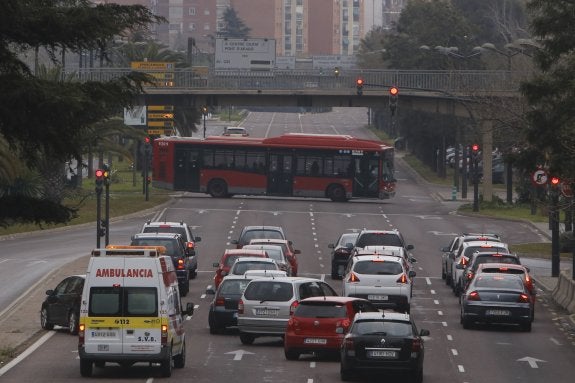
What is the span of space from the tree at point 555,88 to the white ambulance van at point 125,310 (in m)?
15.6

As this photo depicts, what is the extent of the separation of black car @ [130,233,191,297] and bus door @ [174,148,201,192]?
118ft

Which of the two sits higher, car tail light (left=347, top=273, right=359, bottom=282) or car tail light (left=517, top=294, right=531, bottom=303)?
car tail light (left=347, top=273, right=359, bottom=282)

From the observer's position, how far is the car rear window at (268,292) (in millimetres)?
31922

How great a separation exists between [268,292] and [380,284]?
6.08 meters

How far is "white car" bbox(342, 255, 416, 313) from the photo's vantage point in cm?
3731

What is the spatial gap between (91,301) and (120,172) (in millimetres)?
83660

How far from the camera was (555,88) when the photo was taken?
1594 inches

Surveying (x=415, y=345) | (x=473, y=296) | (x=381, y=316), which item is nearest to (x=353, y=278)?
(x=473, y=296)

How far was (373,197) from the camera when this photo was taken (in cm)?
8056

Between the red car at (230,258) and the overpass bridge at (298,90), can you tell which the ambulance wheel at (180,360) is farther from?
the overpass bridge at (298,90)

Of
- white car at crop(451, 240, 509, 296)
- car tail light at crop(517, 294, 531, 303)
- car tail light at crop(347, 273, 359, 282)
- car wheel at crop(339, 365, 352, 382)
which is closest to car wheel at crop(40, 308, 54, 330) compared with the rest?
car tail light at crop(347, 273, 359, 282)

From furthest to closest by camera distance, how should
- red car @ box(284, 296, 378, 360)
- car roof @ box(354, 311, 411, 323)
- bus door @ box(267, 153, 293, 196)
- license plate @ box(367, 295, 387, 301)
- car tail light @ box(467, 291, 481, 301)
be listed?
bus door @ box(267, 153, 293, 196)
license plate @ box(367, 295, 387, 301)
car tail light @ box(467, 291, 481, 301)
red car @ box(284, 296, 378, 360)
car roof @ box(354, 311, 411, 323)

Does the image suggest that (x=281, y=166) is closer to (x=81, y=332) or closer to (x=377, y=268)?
(x=377, y=268)

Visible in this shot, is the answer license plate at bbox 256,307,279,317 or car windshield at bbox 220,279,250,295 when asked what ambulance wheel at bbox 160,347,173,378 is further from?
car windshield at bbox 220,279,250,295
